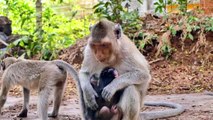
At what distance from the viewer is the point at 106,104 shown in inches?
229

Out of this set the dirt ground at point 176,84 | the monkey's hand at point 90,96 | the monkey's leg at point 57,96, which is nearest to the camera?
the monkey's hand at point 90,96

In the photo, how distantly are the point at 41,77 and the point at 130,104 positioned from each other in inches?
60.7

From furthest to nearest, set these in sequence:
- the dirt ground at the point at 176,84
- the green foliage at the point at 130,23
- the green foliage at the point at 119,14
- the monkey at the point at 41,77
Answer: the green foliage at the point at 130,23, the green foliage at the point at 119,14, the dirt ground at the point at 176,84, the monkey at the point at 41,77

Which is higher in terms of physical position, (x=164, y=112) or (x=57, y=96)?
(x=57, y=96)

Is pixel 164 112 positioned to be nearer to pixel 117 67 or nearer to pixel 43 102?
pixel 117 67

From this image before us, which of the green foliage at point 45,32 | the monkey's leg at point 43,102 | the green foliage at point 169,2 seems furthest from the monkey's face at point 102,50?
the green foliage at point 169,2

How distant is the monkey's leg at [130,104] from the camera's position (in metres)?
5.53

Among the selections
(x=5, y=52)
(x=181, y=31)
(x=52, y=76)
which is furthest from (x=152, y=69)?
(x=52, y=76)

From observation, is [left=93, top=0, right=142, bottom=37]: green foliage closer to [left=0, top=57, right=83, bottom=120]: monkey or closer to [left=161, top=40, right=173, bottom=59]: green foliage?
[left=161, top=40, right=173, bottom=59]: green foliage

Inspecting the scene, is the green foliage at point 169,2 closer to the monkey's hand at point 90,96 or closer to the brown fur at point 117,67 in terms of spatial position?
the brown fur at point 117,67

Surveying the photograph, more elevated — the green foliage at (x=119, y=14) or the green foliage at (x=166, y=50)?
Result: the green foliage at (x=119, y=14)

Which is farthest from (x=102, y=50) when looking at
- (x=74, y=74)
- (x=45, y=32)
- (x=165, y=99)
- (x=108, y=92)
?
(x=45, y=32)

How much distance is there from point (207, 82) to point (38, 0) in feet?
18.7

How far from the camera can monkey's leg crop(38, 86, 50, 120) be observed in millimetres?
6277
